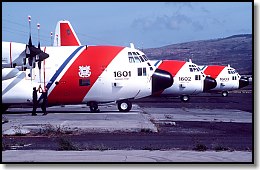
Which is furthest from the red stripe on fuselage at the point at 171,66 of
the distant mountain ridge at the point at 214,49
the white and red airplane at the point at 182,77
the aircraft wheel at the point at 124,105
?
the aircraft wheel at the point at 124,105

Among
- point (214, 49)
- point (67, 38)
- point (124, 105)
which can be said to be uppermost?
point (67, 38)

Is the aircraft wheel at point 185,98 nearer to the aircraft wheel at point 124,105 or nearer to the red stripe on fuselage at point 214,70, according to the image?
the red stripe on fuselage at point 214,70

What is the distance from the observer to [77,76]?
23.1 metres

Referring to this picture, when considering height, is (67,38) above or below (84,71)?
above

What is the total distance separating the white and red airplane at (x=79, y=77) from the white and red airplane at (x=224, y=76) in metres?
20.8

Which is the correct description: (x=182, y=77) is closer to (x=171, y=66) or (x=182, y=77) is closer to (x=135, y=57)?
(x=171, y=66)

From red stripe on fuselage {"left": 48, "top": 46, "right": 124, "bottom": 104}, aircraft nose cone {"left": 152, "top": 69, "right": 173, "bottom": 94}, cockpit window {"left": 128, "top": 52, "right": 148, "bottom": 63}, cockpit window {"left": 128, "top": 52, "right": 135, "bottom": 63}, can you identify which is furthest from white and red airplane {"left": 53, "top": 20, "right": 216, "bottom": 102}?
red stripe on fuselage {"left": 48, "top": 46, "right": 124, "bottom": 104}

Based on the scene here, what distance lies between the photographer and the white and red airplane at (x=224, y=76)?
43.5 meters

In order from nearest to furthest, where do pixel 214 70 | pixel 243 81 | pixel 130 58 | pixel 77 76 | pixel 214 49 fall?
1. pixel 77 76
2. pixel 130 58
3. pixel 214 49
4. pixel 214 70
5. pixel 243 81

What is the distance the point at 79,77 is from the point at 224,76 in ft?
74.4

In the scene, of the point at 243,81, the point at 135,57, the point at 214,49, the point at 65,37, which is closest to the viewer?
the point at 135,57

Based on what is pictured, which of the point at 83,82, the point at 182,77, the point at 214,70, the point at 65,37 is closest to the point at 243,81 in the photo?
the point at 214,70

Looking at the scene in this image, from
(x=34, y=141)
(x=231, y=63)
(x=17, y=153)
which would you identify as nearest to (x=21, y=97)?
(x=34, y=141)

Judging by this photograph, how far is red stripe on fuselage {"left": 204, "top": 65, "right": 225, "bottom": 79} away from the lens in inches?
1715
